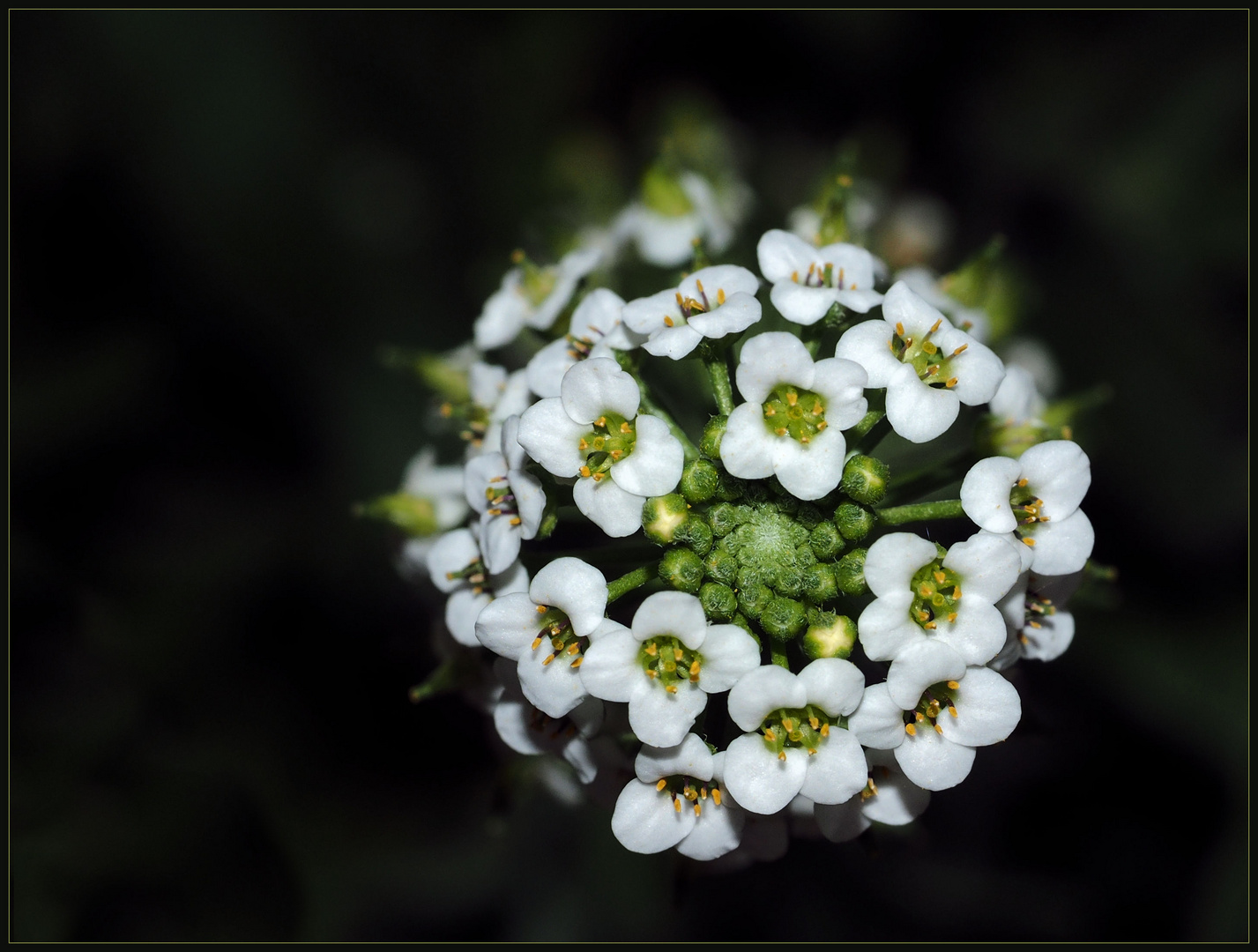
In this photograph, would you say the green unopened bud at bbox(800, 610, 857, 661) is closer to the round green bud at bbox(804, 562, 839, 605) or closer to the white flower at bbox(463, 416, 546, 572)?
the round green bud at bbox(804, 562, 839, 605)

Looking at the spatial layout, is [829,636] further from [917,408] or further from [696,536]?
[917,408]

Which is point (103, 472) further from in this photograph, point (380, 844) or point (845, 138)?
point (845, 138)

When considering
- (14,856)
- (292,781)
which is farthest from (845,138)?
(14,856)

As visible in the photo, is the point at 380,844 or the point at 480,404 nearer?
the point at 480,404

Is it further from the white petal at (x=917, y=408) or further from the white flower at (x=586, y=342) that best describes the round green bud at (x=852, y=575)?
the white flower at (x=586, y=342)

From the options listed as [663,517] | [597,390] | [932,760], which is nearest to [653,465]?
[663,517]

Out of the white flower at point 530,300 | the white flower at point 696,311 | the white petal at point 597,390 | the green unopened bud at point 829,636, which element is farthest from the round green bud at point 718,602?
the white flower at point 530,300

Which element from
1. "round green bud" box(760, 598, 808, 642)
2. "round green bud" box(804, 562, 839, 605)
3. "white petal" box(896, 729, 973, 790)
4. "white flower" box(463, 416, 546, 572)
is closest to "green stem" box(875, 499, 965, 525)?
"round green bud" box(804, 562, 839, 605)
